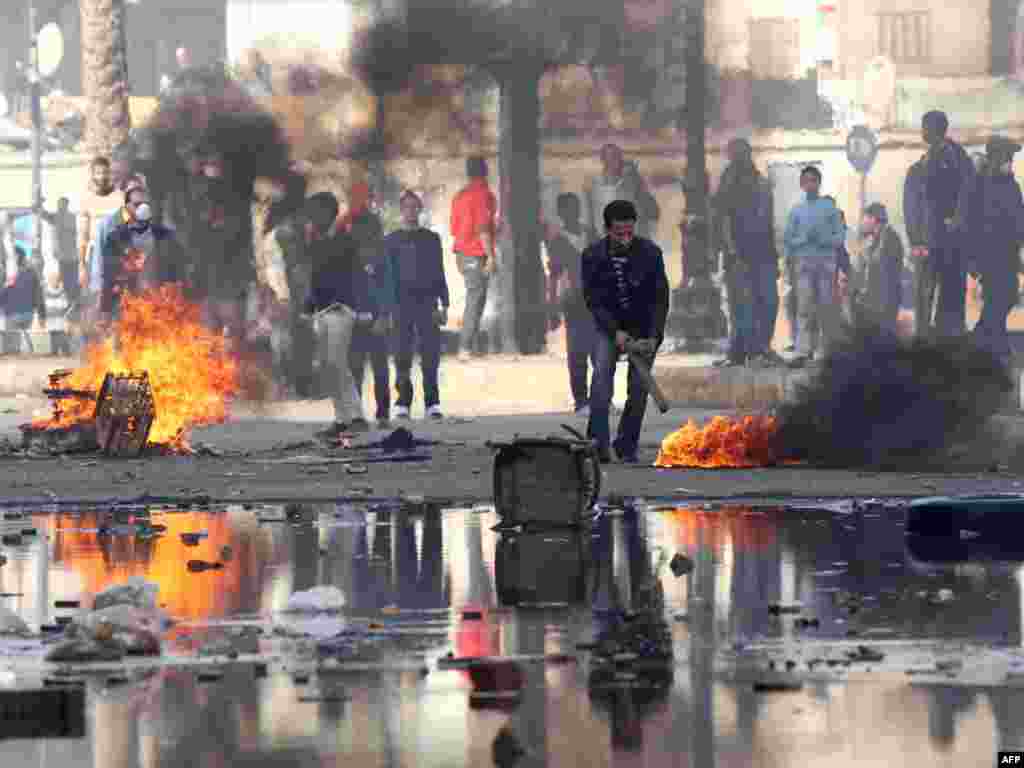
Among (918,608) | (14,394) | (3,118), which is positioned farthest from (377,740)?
A: (3,118)

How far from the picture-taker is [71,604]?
12.1 m

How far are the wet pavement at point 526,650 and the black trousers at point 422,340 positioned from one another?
11.9 meters

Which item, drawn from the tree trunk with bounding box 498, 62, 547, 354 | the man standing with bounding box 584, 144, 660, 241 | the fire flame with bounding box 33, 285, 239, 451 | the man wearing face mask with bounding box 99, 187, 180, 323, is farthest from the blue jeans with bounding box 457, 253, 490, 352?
the fire flame with bounding box 33, 285, 239, 451

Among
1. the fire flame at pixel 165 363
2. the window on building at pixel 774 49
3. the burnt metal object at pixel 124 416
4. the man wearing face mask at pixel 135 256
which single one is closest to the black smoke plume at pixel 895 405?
the burnt metal object at pixel 124 416

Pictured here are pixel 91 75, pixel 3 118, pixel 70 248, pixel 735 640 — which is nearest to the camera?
pixel 735 640

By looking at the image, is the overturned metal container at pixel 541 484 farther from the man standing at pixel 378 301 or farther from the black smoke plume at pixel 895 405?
the man standing at pixel 378 301

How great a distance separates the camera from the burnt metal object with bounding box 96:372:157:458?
2155 cm

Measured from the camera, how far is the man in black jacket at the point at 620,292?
67.6 feet

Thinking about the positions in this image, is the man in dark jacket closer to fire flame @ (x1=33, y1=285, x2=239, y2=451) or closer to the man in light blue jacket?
the man in light blue jacket

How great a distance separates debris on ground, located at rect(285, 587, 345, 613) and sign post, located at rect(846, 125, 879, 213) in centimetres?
2923

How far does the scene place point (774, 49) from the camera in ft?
119

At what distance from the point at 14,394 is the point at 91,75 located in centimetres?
698

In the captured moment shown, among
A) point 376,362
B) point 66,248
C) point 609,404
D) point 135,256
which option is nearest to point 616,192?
point 376,362

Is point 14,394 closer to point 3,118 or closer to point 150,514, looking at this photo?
point 150,514
